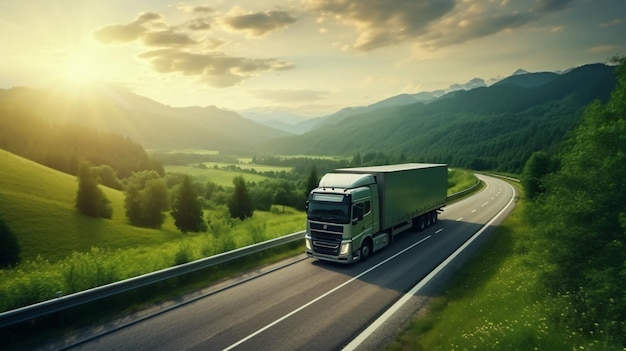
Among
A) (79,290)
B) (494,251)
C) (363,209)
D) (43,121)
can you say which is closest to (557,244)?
(363,209)

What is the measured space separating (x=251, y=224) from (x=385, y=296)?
9613mm

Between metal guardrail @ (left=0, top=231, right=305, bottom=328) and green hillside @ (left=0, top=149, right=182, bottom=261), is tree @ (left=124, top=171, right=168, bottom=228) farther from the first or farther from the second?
metal guardrail @ (left=0, top=231, right=305, bottom=328)

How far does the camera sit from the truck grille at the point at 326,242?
1591 centimetres

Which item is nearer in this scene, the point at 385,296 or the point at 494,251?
the point at 385,296

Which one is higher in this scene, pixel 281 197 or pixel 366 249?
pixel 366 249

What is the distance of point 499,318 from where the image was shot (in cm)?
955

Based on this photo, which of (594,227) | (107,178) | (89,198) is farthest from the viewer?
(107,178)

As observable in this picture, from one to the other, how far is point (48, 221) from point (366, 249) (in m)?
60.0

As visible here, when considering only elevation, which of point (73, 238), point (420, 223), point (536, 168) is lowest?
point (73, 238)

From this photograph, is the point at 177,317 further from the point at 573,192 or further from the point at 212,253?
the point at 573,192

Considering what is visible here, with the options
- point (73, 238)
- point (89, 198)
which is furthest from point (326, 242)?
point (89, 198)

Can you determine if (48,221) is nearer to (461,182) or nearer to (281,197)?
(281,197)

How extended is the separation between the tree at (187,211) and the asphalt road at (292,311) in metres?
57.6

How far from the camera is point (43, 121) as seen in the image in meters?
122
